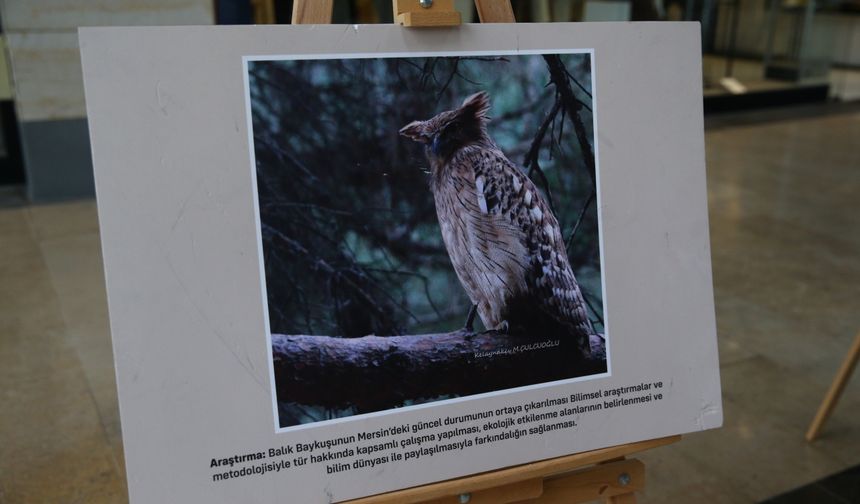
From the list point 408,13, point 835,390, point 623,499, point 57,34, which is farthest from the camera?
point 57,34

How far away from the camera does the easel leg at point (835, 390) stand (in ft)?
7.33

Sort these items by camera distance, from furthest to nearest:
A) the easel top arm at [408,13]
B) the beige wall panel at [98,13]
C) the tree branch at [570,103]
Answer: the beige wall panel at [98,13] → the tree branch at [570,103] → the easel top arm at [408,13]

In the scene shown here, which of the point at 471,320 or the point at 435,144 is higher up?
the point at 435,144

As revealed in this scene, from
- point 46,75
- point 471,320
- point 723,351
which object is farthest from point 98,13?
point 471,320

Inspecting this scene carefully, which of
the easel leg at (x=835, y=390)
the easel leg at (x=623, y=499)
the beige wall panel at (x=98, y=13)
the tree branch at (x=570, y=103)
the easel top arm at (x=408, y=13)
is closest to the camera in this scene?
the easel top arm at (x=408, y=13)

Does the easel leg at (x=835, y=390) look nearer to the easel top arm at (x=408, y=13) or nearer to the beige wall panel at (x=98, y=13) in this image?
the easel top arm at (x=408, y=13)

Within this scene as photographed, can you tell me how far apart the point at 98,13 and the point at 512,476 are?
15.1 feet

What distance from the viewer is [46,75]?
480cm

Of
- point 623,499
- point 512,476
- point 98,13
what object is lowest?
point 623,499

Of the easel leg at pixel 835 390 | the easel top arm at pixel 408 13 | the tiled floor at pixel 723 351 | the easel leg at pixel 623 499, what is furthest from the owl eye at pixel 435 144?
the easel leg at pixel 835 390

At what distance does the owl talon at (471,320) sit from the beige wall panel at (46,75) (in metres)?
4.34

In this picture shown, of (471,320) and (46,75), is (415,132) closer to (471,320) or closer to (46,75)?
(471,320)

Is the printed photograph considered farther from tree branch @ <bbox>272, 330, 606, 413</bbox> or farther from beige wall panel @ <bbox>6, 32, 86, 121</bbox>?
beige wall panel @ <bbox>6, 32, 86, 121</bbox>

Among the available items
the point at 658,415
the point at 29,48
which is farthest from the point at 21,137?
the point at 658,415
